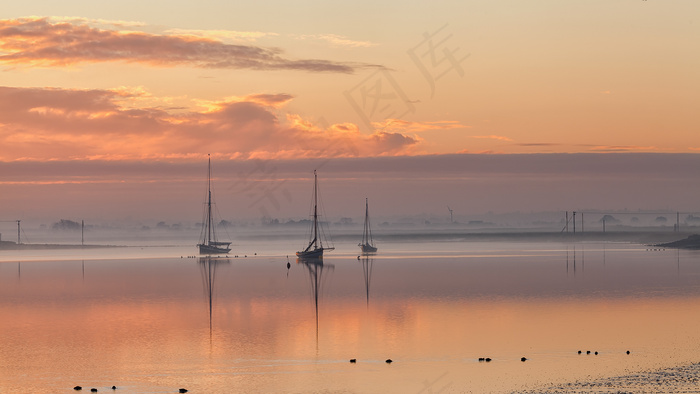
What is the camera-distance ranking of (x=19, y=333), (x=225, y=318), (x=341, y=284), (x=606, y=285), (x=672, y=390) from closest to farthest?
(x=672, y=390), (x=19, y=333), (x=225, y=318), (x=606, y=285), (x=341, y=284)

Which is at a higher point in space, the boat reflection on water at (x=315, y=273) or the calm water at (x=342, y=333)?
the calm water at (x=342, y=333)

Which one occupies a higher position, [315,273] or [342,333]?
[342,333]

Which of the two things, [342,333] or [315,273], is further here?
[315,273]

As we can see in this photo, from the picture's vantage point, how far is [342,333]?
52.5 m

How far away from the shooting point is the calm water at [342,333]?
3797 cm

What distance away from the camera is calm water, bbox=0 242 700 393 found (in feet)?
125

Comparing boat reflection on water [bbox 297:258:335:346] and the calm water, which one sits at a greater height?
the calm water

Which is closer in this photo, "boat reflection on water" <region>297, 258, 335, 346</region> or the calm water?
the calm water

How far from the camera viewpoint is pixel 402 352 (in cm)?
4444

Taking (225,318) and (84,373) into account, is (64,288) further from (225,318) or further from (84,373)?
(84,373)

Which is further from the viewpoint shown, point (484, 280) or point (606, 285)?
point (484, 280)

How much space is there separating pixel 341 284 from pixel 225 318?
34850 millimetres

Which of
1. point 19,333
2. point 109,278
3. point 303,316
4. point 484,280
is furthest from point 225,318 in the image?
point 109,278

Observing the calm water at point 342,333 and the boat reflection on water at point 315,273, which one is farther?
the boat reflection on water at point 315,273
